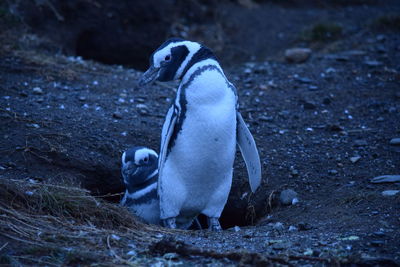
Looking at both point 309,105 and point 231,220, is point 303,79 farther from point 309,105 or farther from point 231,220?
point 231,220

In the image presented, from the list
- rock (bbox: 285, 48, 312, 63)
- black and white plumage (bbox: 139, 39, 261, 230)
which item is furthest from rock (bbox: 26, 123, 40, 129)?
rock (bbox: 285, 48, 312, 63)

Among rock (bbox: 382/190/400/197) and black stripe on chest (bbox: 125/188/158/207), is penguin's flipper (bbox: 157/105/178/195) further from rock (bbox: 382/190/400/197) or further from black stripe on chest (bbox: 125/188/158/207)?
rock (bbox: 382/190/400/197)

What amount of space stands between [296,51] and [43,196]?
3.55 m

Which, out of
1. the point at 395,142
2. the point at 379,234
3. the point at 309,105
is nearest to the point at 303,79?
the point at 309,105

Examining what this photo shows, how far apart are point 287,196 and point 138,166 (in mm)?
953

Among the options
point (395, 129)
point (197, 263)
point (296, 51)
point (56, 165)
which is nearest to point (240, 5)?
point (296, 51)

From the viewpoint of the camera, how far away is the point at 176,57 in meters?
3.56

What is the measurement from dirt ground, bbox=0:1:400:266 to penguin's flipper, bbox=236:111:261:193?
0.27 meters

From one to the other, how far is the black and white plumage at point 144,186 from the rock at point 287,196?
785 millimetres

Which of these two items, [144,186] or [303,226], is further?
[144,186]

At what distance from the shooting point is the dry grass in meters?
2.72

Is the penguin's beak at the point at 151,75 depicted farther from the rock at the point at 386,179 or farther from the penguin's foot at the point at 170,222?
the rock at the point at 386,179

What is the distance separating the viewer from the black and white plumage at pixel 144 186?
13.1 feet

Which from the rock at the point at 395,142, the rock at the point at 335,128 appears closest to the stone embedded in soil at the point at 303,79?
the rock at the point at 335,128
